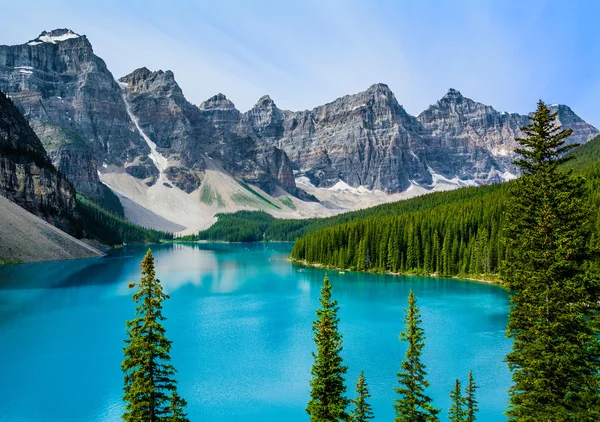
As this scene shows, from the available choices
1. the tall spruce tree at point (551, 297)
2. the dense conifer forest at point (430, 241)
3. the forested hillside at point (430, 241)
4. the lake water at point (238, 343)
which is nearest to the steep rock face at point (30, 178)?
the lake water at point (238, 343)

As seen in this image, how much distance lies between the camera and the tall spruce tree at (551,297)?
59.3 feet

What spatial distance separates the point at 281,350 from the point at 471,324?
25.3 m

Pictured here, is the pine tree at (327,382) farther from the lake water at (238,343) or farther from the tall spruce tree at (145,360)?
the lake water at (238,343)

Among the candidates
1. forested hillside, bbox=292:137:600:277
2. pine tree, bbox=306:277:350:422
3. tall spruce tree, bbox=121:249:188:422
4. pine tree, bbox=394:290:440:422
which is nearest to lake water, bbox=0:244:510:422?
→ forested hillside, bbox=292:137:600:277

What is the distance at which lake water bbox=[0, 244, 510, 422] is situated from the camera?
108 feet

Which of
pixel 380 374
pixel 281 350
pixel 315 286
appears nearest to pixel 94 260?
pixel 315 286

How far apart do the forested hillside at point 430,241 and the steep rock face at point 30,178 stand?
100.0m

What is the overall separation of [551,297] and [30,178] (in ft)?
567

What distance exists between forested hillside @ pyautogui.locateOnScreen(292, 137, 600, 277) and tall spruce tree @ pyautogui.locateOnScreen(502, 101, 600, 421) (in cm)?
7065

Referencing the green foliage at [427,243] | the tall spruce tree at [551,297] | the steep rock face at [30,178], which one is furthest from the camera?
the steep rock face at [30,178]

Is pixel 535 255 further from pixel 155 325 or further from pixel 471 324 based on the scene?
pixel 471 324

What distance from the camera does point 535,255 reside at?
64.7 feet

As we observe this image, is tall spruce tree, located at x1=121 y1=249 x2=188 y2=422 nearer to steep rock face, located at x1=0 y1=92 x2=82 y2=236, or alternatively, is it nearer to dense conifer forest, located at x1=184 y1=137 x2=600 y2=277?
dense conifer forest, located at x1=184 y1=137 x2=600 y2=277

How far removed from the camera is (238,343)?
47969mm
